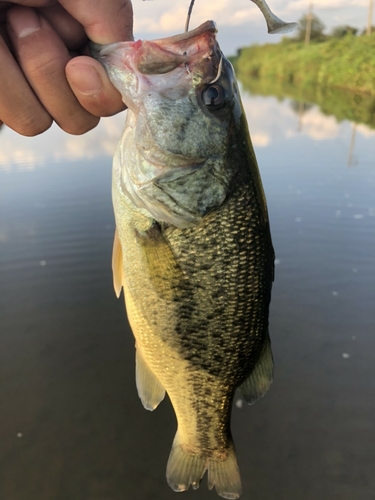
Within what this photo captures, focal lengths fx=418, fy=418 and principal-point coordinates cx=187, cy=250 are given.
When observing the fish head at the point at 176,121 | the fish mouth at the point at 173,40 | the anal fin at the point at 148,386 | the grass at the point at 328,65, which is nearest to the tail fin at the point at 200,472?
the anal fin at the point at 148,386

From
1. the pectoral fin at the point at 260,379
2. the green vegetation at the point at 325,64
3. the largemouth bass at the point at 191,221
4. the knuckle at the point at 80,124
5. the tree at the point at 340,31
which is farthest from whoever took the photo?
the tree at the point at 340,31

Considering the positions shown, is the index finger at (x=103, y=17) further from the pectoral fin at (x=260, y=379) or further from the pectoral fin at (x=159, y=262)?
the pectoral fin at (x=260, y=379)

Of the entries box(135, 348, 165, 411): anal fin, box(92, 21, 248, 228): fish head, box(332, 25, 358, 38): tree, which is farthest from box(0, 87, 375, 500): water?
box(332, 25, 358, 38): tree

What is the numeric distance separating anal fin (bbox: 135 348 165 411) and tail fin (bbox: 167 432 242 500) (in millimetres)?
290

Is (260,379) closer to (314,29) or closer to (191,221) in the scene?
(191,221)

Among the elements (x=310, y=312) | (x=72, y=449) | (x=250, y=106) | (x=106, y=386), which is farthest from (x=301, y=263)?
(x=250, y=106)

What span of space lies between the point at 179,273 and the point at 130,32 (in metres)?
0.91

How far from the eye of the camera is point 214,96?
1550mm

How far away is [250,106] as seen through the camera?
2338 centimetres

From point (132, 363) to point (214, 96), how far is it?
369 cm

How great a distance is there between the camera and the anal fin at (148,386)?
199cm

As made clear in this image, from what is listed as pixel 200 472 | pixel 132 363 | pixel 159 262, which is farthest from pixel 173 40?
pixel 132 363

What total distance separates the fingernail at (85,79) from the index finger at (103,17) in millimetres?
128

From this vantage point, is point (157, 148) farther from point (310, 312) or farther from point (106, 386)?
point (310, 312)
